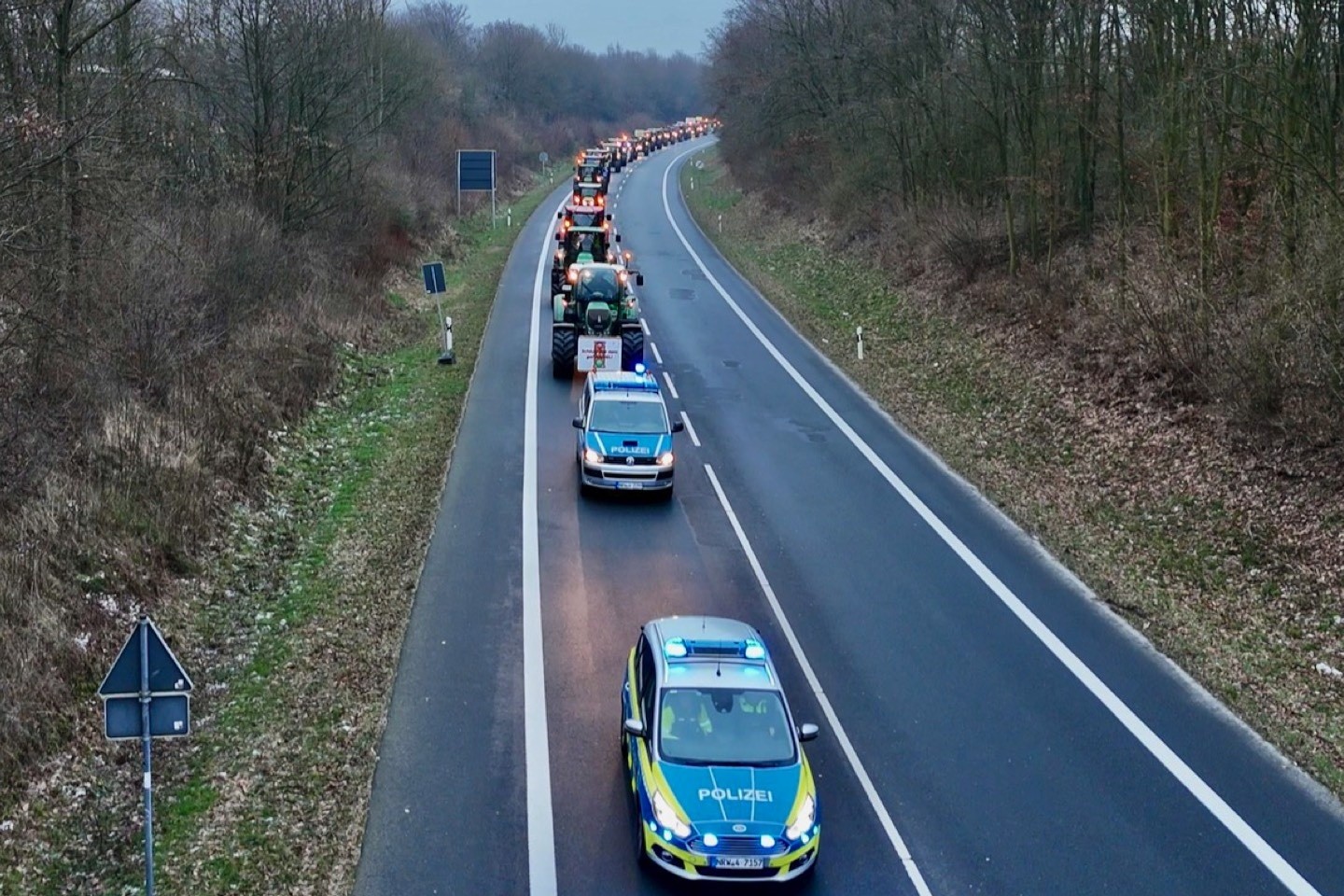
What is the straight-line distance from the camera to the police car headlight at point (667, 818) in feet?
32.7

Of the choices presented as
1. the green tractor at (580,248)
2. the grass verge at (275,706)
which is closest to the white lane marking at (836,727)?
the grass verge at (275,706)

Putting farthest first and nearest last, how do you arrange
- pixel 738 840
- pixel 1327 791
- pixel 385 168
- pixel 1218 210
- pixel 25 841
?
1. pixel 385 168
2. pixel 1218 210
3. pixel 1327 791
4. pixel 25 841
5. pixel 738 840

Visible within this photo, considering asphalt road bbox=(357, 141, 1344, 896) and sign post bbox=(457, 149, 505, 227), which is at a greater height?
sign post bbox=(457, 149, 505, 227)

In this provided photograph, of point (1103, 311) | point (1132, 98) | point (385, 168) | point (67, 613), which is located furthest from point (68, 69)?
point (385, 168)

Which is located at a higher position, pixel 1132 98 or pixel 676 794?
pixel 1132 98

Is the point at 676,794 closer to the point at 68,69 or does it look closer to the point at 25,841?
the point at 25,841

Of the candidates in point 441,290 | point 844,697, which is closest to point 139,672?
point 844,697

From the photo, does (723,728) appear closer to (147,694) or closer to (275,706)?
(147,694)

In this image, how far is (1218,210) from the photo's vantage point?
79.2 feet

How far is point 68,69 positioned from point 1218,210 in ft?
67.6

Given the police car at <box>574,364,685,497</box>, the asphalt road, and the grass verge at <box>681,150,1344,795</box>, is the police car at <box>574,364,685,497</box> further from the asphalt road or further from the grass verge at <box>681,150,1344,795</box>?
the grass verge at <box>681,150,1344,795</box>

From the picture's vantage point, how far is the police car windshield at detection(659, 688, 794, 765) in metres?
10.7

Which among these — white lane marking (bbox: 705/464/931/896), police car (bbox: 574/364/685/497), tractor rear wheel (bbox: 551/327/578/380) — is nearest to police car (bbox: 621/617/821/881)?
white lane marking (bbox: 705/464/931/896)

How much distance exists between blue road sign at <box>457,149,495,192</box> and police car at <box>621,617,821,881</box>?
4644 cm
